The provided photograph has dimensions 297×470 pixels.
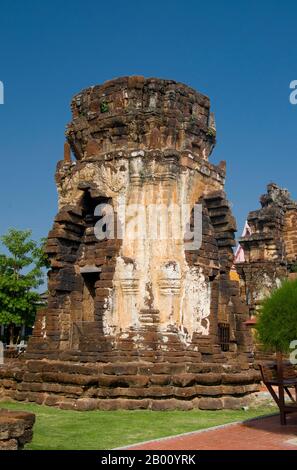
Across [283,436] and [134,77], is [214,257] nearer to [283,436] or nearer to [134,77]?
[134,77]

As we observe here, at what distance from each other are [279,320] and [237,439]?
75.8 inches

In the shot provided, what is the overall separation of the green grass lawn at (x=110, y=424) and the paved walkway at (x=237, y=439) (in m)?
0.59

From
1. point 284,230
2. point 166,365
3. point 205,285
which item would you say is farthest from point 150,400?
point 284,230

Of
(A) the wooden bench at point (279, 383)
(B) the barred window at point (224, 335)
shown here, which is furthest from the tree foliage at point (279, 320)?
(B) the barred window at point (224, 335)

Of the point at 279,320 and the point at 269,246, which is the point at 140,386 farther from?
the point at 269,246

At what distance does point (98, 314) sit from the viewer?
44.3 feet

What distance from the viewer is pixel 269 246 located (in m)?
23.7

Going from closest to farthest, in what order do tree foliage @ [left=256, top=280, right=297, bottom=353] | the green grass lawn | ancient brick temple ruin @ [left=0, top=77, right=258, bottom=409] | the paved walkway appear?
the paved walkway, tree foliage @ [left=256, top=280, right=297, bottom=353], the green grass lawn, ancient brick temple ruin @ [left=0, top=77, right=258, bottom=409]

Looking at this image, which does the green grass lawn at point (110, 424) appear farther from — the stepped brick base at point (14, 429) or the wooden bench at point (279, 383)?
the wooden bench at point (279, 383)

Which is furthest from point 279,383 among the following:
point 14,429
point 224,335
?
point 224,335

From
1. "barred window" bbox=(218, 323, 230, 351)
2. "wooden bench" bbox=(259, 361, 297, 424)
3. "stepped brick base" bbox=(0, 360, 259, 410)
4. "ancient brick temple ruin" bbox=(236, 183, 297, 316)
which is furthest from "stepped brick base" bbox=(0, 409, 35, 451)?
"ancient brick temple ruin" bbox=(236, 183, 297, 316)

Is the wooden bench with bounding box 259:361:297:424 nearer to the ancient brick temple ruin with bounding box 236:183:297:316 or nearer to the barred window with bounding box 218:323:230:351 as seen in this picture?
the barred window with bounding box 218:323:230:351

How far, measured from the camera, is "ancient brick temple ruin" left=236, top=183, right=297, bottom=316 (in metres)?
23.1

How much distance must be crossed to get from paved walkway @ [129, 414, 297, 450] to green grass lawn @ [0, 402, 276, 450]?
595 mm
